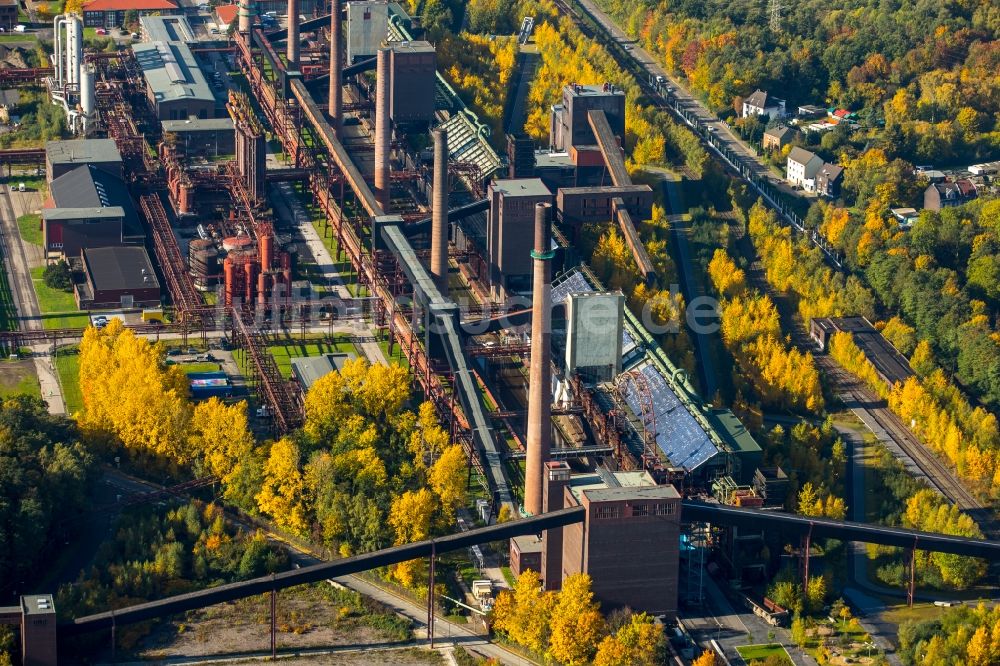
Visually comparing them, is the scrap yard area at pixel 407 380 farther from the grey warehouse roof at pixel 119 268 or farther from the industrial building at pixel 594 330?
the grey warehouse roof at pixel 119 268

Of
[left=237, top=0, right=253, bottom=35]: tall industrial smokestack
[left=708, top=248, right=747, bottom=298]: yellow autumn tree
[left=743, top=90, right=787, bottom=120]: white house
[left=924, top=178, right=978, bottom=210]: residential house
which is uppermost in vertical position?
[left=237, top=0, right=253, bottom=35]: tall industrial smokestack

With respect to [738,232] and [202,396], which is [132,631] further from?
[738,232]

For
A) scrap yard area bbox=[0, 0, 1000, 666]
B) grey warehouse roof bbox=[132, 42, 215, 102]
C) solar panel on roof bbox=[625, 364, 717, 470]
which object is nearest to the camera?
scrap yard area bbox=[0, 0, 1000, 666]

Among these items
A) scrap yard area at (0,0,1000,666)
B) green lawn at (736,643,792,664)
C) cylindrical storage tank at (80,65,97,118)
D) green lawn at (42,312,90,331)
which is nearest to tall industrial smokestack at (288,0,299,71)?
scrap yard area at (0,0,1000,666)

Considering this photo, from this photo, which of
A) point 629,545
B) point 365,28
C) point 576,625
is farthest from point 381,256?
point 576,625

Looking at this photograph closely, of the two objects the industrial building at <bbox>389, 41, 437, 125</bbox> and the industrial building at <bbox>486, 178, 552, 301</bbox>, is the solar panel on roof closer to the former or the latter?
the industrial building at <bbox>486, 178, 552, 301</bbox>

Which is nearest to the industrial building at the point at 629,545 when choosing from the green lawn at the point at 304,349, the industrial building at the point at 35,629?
the industrial building at the point at 35,629

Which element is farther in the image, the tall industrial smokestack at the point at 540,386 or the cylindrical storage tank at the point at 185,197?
the cylindrical storage tank at the point at 185,197
